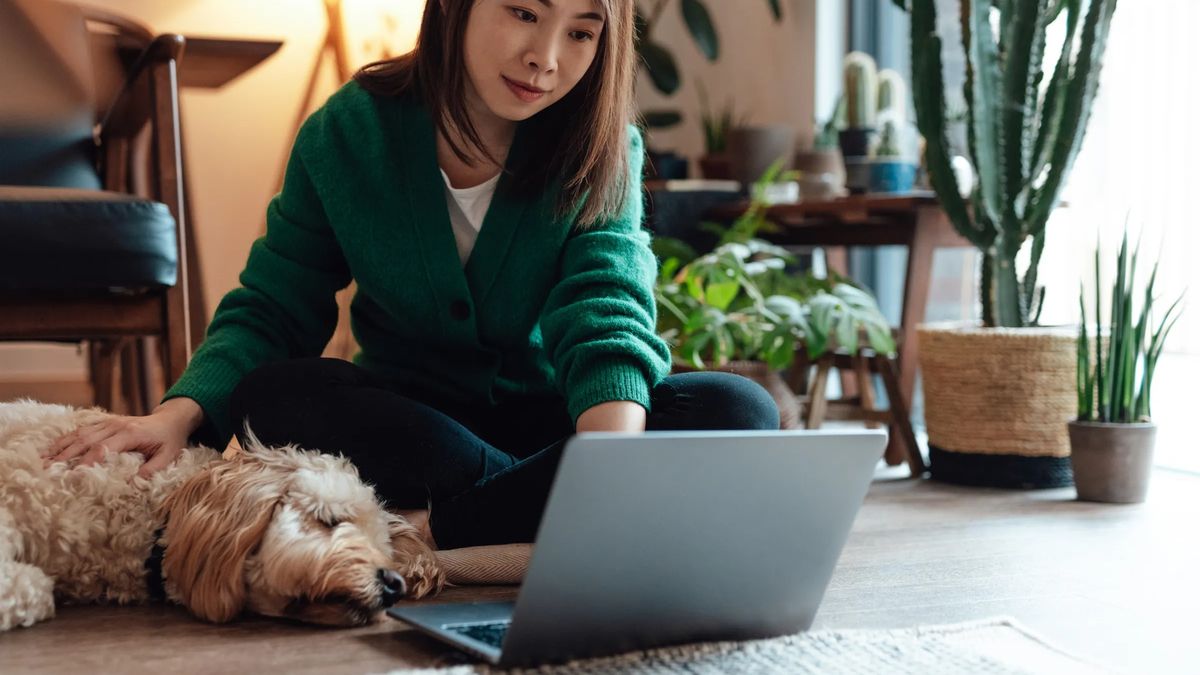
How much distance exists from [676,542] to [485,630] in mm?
201

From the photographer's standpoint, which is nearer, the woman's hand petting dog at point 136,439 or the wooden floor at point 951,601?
the wooden floor at point 951,601

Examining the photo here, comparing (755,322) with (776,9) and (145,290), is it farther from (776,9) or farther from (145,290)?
(776,9)

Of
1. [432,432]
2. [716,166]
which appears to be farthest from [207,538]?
[716,166]

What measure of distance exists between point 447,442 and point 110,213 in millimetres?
687

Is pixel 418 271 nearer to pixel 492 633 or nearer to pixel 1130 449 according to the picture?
pixel 492 633

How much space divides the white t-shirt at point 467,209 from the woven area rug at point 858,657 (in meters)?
0.59

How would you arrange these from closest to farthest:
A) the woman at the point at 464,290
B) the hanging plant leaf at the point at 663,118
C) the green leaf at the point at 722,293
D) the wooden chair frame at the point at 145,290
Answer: the woman at the point at 464,290 < the wooden chair frame at the point at 145,290 < the green leaf at the point at 722,293 < the hanging plant leaf at the point at 663,118

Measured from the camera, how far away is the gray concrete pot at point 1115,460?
76.0 inches

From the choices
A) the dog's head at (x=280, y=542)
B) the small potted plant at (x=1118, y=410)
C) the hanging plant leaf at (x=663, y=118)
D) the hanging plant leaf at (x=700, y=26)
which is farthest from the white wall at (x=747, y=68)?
the dog's head at (x=280, y=542)

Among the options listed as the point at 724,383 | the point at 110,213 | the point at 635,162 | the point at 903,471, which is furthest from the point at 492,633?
the point at 903,471

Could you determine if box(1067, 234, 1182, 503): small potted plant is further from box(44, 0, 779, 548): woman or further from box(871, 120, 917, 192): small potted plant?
box(44, 0, 779, 548): woman

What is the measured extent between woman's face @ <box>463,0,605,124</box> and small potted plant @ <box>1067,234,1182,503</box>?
3.35 feet

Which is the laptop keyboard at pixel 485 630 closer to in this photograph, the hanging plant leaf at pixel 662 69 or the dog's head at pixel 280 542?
the dog's head at pixel 280 542

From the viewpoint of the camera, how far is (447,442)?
52.6 inches
